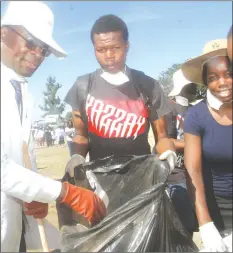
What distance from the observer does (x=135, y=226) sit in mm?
1846

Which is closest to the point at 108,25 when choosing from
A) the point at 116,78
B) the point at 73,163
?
the point at 116,78

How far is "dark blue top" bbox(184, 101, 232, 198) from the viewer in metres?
1.76

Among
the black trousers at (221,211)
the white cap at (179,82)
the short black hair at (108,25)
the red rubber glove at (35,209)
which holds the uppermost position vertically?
the short black hair at (108,25)

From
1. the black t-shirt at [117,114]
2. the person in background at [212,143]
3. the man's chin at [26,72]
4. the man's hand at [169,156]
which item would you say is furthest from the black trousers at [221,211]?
the man's chin at [26,72]

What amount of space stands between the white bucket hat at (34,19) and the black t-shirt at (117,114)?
0.50 meters

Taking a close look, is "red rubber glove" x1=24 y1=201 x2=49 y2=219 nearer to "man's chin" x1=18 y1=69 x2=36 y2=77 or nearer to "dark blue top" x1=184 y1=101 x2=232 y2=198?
"man's chin" x1=18 y1=69 x2=36 y2=77

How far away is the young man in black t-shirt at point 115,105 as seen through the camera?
210 centimetres

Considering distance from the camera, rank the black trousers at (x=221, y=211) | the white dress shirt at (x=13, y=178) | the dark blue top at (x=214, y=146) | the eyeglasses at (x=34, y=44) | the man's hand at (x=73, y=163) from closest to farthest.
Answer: the white dress shirt at (x=13, y=178), the eyeglasses at (x=34, y=44), the dark blue top at (x=214, y=146), the black trousers at (x=221, y=211), the man's hand at (x=73, y=163)

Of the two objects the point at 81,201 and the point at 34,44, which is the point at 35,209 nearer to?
the point at 81,201

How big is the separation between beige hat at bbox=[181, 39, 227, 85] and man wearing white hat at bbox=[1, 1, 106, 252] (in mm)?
626

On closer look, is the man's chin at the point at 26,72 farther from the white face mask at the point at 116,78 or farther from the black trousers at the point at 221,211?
the black trousers at the point at 221,211

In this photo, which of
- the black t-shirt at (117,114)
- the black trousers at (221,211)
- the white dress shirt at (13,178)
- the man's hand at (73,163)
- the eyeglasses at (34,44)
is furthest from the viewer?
the black t-shirt at (117,114)

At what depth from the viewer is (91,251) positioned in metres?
1.83

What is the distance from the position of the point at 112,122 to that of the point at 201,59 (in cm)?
58
